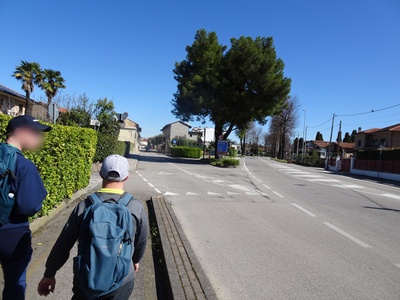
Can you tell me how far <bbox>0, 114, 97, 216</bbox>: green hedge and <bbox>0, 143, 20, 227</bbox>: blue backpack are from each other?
2.66 metres

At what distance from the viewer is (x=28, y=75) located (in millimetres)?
31594

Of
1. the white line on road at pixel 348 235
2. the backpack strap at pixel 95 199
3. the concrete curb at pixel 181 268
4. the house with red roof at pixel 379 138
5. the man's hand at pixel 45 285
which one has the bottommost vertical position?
the white line on road at pixel 348 235

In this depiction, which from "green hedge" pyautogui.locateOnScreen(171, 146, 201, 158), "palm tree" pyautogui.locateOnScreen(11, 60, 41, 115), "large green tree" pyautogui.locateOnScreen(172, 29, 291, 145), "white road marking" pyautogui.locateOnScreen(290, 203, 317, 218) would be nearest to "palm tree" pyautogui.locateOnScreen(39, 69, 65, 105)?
"palm tree" pyautogui.locateOnScreen(11, 60, 41, 115)

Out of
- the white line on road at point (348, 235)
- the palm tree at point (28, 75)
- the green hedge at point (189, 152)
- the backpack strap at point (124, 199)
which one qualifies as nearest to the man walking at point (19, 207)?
the backpack strap at point (124, 199)

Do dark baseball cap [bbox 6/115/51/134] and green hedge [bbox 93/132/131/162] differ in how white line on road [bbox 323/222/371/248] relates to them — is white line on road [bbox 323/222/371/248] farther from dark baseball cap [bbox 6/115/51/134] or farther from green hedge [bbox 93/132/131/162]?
green hedge [bbox 93/132/131/162]

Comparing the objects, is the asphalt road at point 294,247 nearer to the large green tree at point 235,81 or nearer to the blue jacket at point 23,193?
the blue jacket at point 23,193

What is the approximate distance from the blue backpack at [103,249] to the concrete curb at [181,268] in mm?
1603

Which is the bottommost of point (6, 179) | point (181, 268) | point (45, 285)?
point (181, 268)

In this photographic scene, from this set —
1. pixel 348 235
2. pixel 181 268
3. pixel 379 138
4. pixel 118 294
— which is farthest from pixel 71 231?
pixel 379 138

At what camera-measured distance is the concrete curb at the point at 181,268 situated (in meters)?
3.55

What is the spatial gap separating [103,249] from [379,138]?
206ft

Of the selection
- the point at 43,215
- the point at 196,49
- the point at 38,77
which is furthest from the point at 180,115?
the point at 43,215

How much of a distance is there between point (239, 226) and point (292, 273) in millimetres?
2876

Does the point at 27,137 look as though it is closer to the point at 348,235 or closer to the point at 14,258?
the point at 14,258
